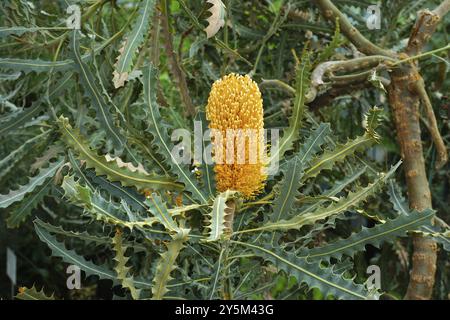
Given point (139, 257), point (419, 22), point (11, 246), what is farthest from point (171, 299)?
point (11, 246)

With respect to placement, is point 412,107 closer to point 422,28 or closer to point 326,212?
point 422,28

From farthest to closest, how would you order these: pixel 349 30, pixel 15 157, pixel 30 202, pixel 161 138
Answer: pixel 15 157 < pixel 349 30 < pixel 30 202 < pixel 161 138

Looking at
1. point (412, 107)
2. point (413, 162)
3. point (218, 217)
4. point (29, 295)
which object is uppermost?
point (412, 107)

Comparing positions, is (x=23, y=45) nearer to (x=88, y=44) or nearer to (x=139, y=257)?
(x=88, y=44)

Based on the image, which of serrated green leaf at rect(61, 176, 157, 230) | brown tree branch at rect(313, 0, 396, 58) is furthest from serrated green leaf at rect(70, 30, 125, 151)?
brown tree branch at rect(313, 0, 396, 58)

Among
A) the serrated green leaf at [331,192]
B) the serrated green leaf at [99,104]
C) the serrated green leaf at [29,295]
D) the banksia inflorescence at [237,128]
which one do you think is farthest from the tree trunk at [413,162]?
the serrated green leaf at [29,295]

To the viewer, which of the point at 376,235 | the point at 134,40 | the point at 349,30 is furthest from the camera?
the point at 349,30

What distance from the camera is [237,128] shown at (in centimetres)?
106

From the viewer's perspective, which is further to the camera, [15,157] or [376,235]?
[15,157]

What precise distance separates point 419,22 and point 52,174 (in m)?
0.83

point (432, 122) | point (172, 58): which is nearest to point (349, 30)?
point (432, 122)

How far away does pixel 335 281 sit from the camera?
3.24 feet

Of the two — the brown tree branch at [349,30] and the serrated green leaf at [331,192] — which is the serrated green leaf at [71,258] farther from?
the brown tree branch at [349,30]

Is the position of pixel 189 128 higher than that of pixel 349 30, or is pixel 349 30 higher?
pixel 349 30
